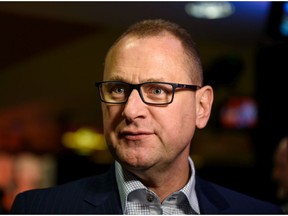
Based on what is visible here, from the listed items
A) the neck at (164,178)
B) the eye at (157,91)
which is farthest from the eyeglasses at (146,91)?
the neck at (164,178)

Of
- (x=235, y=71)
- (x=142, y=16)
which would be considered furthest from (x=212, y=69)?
(x=142, y=16)

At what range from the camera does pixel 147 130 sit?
1.54m

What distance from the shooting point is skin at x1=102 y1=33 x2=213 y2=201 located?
5.04 ft

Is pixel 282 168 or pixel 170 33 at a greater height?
pixel 170 33

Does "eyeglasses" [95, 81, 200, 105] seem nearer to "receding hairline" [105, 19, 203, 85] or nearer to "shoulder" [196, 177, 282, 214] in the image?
"receding hairline" [105, 19, 203, 85]

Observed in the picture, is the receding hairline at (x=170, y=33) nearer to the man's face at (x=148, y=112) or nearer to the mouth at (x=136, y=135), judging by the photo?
the man's face at (x=148, y=112)

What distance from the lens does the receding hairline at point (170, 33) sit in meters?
1.64

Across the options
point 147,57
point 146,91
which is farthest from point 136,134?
point 147,57

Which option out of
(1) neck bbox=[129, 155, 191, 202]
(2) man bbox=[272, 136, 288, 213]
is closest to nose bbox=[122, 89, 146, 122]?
(1) neck bbox=[129, 155, 191, 202]

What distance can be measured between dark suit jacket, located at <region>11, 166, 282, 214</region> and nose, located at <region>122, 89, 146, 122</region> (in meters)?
0.29

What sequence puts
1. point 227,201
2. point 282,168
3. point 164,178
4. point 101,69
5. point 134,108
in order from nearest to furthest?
point 134,108, point 164,178, point 227,201, point 282,168, point 101,69

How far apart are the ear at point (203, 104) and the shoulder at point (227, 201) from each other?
214 millimetres

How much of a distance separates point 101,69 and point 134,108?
16.3ft

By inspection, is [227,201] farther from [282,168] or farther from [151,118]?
[282,168]
